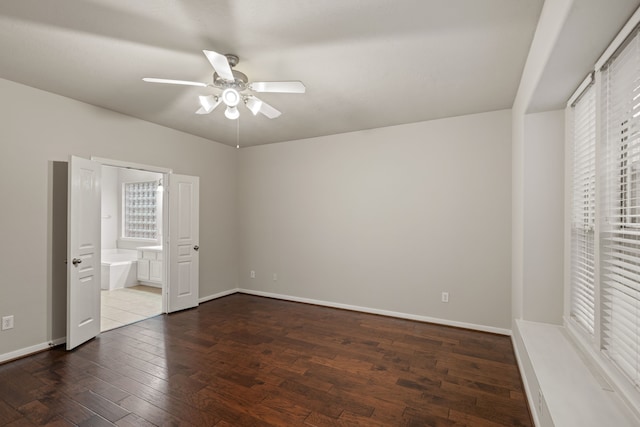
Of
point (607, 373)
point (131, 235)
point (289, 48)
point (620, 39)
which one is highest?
point (289, 48)

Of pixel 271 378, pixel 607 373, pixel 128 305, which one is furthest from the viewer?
pixel 128 305

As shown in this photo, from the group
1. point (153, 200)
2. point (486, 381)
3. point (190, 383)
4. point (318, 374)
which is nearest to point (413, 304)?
point (486, 381)

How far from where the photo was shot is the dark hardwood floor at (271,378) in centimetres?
209

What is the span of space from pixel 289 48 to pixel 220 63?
57 cm

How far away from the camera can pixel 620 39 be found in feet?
4.76

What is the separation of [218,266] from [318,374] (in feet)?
10.4

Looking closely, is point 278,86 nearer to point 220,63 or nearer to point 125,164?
point 220,63

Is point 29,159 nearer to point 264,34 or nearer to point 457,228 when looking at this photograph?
point 264,34

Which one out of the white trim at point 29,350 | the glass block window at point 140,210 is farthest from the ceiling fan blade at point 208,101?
the glass block window at point 140,210

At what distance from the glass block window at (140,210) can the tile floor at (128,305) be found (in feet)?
4.18

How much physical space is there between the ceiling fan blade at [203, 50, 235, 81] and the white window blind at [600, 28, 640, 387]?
7.22 ft

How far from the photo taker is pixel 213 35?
2119 mm

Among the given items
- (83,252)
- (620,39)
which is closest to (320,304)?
(83,252)

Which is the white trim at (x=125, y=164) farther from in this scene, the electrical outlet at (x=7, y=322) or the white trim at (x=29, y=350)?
the white trim at (x=29, y=350)
